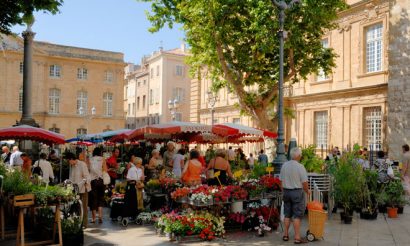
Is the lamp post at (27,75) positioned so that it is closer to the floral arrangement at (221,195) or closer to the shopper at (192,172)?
the shopper at (192,172)

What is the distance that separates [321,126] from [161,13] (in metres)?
13.5

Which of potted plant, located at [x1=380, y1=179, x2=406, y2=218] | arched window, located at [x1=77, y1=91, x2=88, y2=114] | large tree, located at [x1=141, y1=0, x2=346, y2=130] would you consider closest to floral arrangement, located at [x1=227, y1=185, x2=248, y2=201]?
potted plant, located at [x1=380, y1=179, x2=406, y2=218]

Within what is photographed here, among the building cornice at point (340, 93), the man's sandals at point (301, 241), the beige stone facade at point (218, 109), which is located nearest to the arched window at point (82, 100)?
the beige stone facade at point (218, 109)

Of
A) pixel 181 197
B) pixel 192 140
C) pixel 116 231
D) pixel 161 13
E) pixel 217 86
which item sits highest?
pixel 161 13

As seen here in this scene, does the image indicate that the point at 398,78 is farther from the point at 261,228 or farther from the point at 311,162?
the point at 261,228

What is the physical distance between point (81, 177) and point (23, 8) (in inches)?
161

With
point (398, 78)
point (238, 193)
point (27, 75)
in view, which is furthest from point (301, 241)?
point (398, 78)

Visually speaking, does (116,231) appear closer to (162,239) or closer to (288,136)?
(162,239)

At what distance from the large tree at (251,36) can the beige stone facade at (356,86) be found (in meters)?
4.32

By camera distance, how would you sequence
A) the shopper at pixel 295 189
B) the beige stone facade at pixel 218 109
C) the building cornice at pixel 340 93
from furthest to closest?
1. the beige stone facade at pixel 218 109
2. the building cornice at pixel 340 93
3. the shopper at pixel 295 189

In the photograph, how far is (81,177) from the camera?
34.2 feet

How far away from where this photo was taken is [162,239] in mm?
9297

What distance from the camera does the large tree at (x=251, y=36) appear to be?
18281 mm

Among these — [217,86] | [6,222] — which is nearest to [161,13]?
[217,86]
